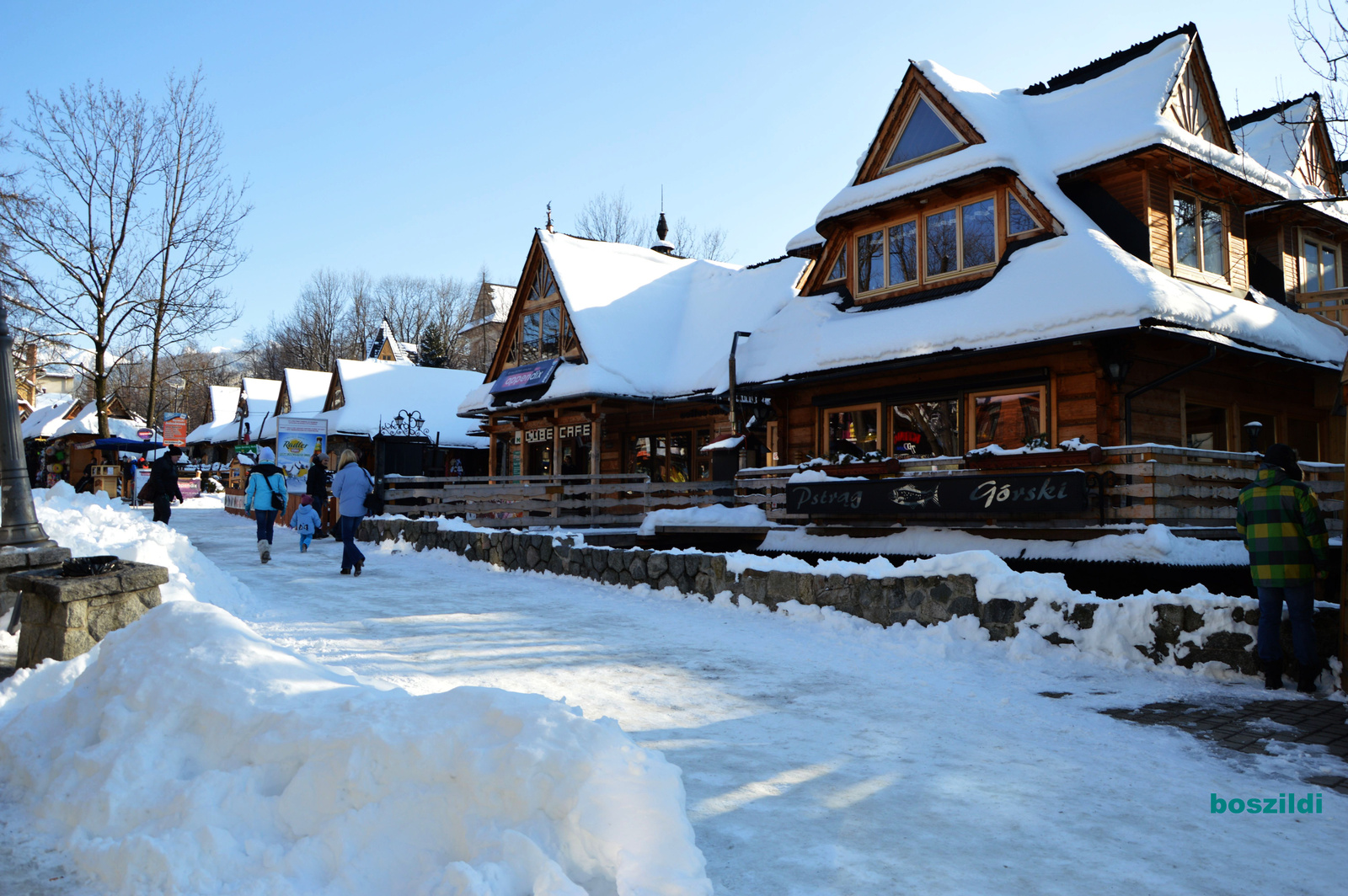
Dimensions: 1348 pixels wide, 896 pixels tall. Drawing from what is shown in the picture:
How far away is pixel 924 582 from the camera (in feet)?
27.9

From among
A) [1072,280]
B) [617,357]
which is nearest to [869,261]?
[1072,280]

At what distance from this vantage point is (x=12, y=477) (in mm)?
7375

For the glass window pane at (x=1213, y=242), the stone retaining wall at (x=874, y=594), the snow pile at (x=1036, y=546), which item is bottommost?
the stone retaining wall at (x=874, y=594)

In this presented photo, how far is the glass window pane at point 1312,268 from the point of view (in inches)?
673

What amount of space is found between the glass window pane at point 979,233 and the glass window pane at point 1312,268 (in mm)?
7554

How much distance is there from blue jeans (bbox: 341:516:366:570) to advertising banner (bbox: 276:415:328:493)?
13209mm

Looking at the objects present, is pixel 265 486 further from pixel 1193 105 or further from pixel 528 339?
pixel 1193 105

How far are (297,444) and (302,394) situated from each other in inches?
697

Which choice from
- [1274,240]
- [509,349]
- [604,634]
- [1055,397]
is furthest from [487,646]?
[509,349]

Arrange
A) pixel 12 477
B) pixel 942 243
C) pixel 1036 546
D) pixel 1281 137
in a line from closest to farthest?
pixel 12 477 < pixel 1036 546 < pixel 942 243 < pixel 1281 137

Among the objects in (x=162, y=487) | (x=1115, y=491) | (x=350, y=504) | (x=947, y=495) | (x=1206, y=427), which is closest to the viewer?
(x=1115, y=491)

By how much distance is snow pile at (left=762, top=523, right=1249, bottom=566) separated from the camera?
960 centimetres

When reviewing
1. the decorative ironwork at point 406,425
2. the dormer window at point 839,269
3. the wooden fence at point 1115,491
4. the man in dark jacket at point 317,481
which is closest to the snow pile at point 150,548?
the man in dark jacket at point 317,481

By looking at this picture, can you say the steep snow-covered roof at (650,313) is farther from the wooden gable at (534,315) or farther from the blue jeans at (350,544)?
the blue jeans at (350,544)
